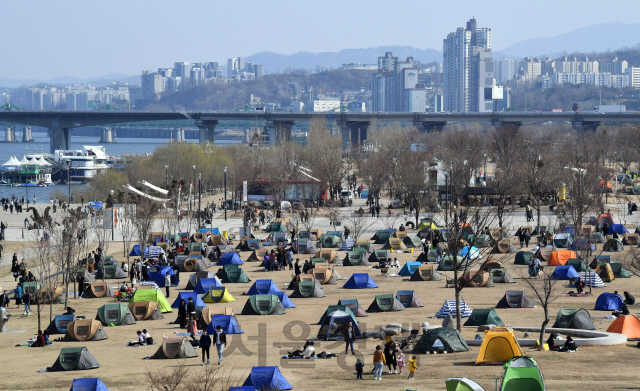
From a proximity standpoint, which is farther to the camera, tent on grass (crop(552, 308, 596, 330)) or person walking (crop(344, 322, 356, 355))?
tent on grass (crop(552, 308, 596, 330))

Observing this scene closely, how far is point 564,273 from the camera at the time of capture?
3431cm

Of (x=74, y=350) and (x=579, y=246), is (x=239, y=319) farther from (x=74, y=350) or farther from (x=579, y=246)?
(x=579, y=246)

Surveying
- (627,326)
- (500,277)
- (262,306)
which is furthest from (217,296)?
(627,326)

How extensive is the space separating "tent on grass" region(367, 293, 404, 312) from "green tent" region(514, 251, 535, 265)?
1257cm

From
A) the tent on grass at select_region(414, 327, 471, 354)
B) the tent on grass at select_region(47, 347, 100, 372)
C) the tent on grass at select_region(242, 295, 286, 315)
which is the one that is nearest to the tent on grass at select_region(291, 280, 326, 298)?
the tent on grass at select_region(242, 295, 286, 315)

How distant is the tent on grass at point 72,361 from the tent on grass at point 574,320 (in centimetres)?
1232

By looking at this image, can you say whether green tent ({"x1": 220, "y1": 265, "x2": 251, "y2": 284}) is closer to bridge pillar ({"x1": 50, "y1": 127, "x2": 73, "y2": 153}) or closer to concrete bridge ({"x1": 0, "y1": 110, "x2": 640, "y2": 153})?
concrete bridge ({"x1": 0, "y1": 110, "x2": 640, "y2": 153})

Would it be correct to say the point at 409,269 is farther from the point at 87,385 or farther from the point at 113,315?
the point at 87,385

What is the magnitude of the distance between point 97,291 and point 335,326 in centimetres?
1282

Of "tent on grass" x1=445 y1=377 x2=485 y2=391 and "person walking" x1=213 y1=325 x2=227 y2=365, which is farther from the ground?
"tent on grass" x1=445 y1=377 x2=485 y2=391

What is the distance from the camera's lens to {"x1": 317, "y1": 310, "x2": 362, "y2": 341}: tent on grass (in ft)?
76.8

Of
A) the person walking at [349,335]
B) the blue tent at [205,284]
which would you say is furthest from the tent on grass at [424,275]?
the person walking at [349,335]

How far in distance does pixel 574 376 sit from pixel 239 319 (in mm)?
11815

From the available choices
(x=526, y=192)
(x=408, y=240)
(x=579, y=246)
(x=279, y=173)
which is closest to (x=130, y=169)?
(x=279, y=173)
